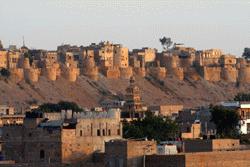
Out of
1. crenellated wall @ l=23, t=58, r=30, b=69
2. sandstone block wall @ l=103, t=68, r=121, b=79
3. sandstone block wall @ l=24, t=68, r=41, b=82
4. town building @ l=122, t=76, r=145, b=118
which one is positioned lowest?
town building @ l=122, t=76, r=145, b=118

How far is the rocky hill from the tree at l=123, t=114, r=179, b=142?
41496 millimetres

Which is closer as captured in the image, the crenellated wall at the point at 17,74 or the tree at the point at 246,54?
the crenellated wall at the point at 17,74

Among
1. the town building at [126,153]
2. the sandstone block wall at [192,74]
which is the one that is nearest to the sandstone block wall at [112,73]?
the sandstone block wall at [192,74]

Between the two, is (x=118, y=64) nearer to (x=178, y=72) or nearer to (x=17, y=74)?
(x=178, y=72)

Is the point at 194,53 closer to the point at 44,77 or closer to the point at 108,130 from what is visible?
the point at 44,77

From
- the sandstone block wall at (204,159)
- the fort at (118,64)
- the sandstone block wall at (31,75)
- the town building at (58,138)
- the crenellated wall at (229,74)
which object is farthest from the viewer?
Answer: the crenellated wall at (229,74)

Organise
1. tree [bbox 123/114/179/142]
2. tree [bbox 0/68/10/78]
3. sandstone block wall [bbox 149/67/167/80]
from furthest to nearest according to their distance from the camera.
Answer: sandstone block wall [bbox 149/67/167/80]
tree [bbox 0/68/10/78]
tree [bbox 123/114/179/142]

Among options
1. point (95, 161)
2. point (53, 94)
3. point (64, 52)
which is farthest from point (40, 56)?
point (95, 161)

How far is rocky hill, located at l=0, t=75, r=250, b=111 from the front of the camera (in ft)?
335

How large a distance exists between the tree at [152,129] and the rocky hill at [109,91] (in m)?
41.5

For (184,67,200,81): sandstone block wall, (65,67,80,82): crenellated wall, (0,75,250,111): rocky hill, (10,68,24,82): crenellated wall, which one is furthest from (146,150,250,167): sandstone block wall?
(184,67,200,81): sandstone block wall

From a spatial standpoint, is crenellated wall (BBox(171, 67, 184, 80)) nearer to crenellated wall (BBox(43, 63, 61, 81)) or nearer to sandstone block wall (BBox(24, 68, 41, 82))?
crenellated wall (BBox(43, 63, 61, 81))

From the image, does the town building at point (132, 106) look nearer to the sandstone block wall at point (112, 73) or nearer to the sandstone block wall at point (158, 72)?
the sandstone block wall at point (112, 73)

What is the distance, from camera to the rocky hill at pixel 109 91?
102 metres
